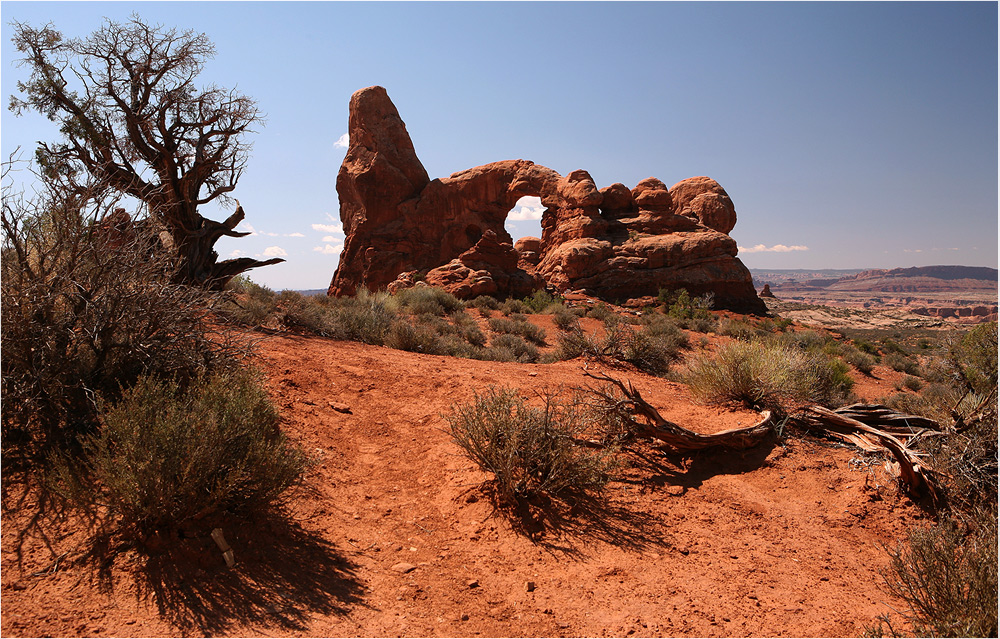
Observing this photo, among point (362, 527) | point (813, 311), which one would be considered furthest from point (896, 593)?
point (813, 311)

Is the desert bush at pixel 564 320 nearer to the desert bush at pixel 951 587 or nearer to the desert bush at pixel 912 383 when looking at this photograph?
the desert bush at pixel 912 383

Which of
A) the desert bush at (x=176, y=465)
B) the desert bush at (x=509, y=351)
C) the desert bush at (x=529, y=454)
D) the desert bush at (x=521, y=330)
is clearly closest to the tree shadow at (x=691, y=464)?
the desert bush at (x=529, y=454)

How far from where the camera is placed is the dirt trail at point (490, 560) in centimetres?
260

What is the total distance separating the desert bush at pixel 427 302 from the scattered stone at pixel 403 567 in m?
13.4

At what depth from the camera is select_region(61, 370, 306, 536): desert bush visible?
2785 millimetres

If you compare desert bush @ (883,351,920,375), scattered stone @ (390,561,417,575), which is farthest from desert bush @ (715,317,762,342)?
scattered stone @ (390,561,417,575)

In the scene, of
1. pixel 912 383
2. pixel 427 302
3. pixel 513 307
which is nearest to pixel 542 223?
pixel 513 307

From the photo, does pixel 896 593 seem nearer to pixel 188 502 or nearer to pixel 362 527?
pixel 362 527

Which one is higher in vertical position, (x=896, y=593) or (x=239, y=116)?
(x=239, y=116)

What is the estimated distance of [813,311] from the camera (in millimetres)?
45844

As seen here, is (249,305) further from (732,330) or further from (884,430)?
(732,330)

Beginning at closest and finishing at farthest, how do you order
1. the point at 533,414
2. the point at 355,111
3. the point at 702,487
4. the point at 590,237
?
the point at 533,414, the point at 702,487, the point at 590,237, the point at 355,111

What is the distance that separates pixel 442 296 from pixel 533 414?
14972 mm

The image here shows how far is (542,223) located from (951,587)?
100 ft
